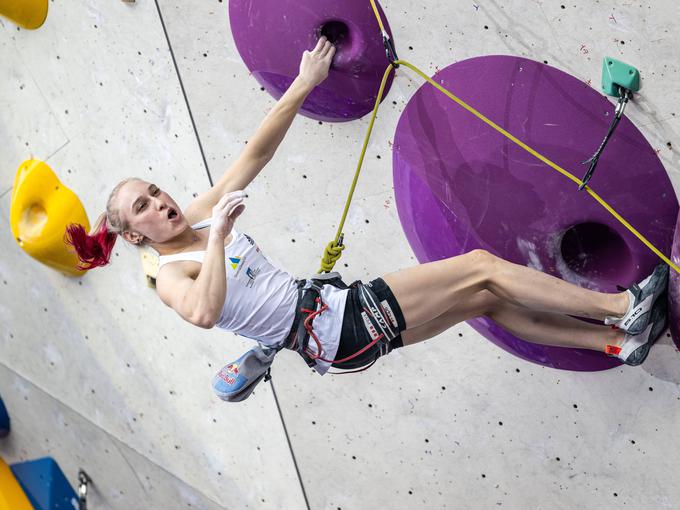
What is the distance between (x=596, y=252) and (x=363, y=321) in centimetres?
59

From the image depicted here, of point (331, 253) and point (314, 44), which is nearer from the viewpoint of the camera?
point (331, 253)

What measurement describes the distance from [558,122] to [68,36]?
5.08 ft

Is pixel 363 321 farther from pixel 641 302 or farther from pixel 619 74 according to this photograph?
pixel 619 74

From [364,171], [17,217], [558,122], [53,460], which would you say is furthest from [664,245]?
[53,460]

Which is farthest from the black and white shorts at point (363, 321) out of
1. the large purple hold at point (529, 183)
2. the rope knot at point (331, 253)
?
the large purple hold at point (529, 183)

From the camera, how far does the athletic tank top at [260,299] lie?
1.96m

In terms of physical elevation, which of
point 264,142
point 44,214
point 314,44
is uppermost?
point 314,44

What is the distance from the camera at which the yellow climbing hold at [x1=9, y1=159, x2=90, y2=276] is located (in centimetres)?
310

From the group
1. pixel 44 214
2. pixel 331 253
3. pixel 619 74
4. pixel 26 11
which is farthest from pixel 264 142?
pixel 44 214

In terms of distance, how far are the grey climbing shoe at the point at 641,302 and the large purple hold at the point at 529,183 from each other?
101mm

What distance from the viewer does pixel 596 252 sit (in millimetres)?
2170

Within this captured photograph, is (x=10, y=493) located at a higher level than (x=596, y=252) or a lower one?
lower

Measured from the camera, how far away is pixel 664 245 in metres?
2.00

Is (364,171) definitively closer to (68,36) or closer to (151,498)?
(68,36)
